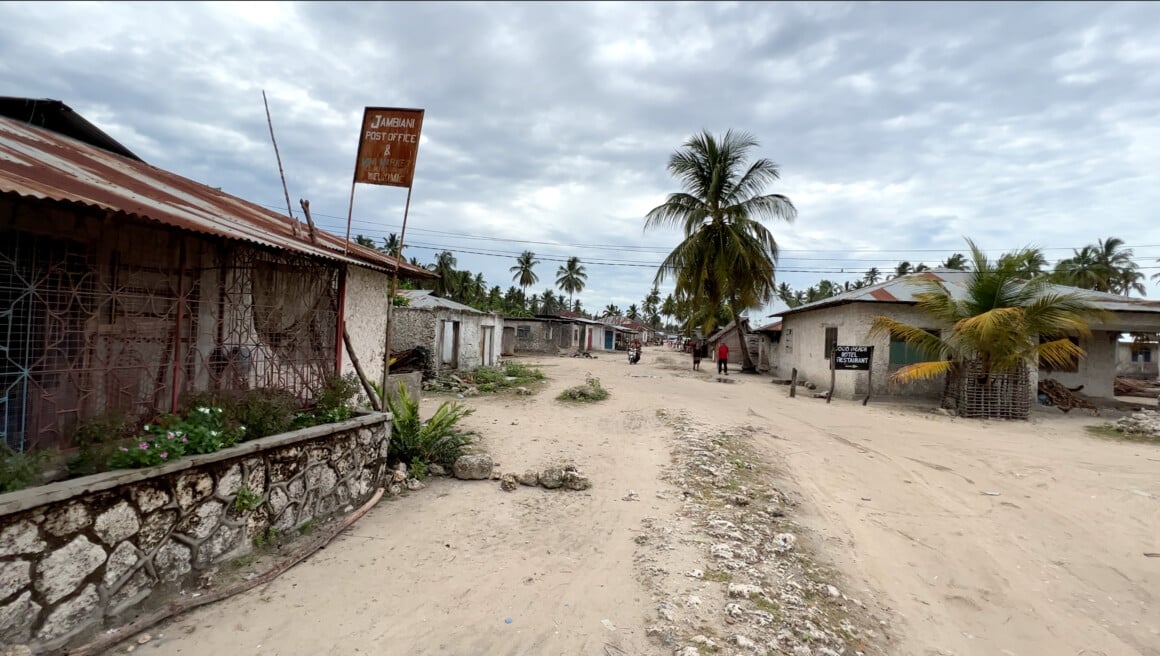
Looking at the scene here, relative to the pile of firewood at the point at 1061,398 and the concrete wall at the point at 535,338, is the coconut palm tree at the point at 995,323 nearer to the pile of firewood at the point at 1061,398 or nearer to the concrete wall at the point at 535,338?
the pile of firewood at the point at 1061,398

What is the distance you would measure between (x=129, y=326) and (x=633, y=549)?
165 inches

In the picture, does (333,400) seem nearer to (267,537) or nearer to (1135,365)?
(267,537)

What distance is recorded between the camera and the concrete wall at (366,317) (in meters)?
7.21

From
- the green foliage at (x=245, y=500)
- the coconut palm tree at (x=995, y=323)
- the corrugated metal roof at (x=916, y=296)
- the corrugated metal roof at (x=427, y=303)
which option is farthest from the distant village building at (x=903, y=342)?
the green foliage at (x=245, y=500)

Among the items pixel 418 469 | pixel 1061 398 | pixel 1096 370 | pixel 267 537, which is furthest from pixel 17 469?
pixel 1096 370

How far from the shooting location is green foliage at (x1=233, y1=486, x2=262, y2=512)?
147 inches

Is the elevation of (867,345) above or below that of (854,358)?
above

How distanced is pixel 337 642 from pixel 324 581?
0.80 metres

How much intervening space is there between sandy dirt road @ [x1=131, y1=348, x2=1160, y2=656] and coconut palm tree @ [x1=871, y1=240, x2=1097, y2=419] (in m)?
3.34

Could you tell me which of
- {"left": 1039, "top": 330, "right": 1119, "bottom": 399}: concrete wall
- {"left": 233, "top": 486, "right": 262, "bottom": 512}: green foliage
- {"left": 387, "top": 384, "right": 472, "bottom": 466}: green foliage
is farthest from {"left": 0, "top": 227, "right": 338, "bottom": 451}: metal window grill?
{"left": 1039, "top": 330, "right": 1119, "bottom": 399}: concrete wall

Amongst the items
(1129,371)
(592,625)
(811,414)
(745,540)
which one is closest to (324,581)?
(592,625)

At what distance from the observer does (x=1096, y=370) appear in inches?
612

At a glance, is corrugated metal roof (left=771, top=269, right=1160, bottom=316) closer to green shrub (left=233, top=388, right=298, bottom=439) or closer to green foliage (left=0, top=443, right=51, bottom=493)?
green shrub (left=233, top=388, right=298, bottom=439)

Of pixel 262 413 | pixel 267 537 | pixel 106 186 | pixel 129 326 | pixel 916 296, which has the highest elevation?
pixel 916 296
